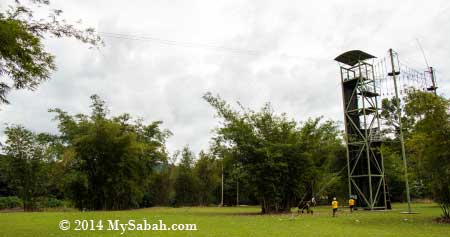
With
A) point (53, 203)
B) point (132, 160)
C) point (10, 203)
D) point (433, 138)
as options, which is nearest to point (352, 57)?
point (433, 138)

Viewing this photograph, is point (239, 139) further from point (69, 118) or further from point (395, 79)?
point (69, 118)

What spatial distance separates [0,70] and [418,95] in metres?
16.2

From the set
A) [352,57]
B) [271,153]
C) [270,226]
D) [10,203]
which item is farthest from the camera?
[10,203]

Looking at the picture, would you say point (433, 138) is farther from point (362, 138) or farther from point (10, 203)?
point (10, 203)

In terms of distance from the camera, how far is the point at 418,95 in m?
16.9

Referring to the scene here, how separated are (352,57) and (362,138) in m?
7.14

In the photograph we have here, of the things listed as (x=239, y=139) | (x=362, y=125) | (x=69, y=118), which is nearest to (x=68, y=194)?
(x=69, y=118)

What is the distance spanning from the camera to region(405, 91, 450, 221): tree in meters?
16.1

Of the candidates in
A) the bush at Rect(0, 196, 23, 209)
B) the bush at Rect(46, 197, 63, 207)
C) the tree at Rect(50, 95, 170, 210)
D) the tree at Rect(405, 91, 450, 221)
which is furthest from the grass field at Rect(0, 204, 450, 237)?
the bush at Rect(0, 196, 23, 209)

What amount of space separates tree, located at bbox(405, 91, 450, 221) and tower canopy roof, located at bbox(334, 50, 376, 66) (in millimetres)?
15405

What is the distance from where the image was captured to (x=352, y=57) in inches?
1299

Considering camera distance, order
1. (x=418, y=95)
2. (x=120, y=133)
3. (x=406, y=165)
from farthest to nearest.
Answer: (x=120, y=133), (x=406, y=165), (x=418, y=95)

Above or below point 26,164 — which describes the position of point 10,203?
below

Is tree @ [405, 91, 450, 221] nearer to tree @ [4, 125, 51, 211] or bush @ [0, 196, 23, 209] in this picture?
tree @ [4, 125, 51, 211]
